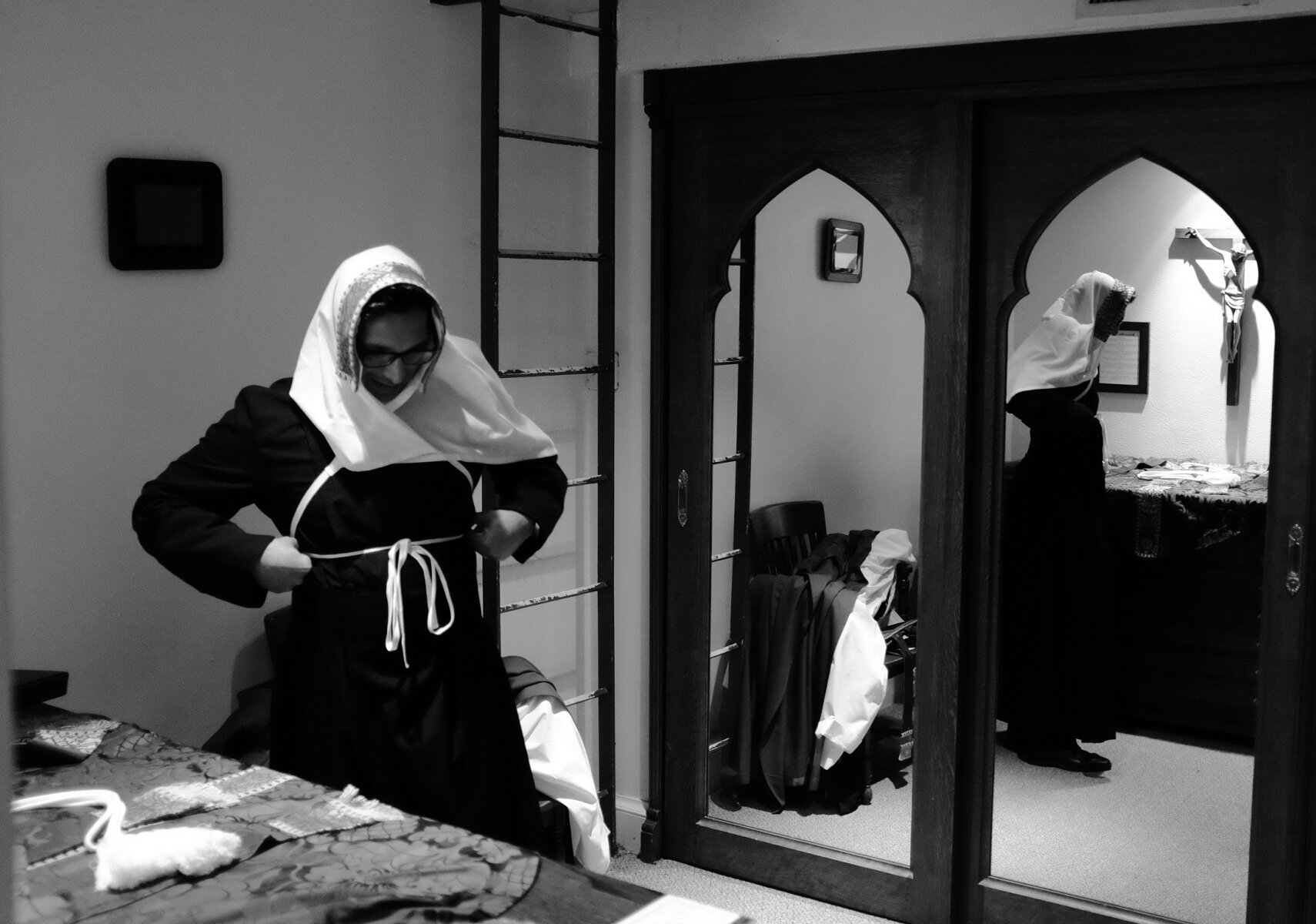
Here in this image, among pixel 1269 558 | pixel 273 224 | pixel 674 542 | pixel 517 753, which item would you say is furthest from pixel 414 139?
pixel 1269 558

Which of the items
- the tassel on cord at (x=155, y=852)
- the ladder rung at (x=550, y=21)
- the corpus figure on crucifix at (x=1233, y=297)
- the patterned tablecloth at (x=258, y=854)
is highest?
the ladder rung at (x=550, y=21)

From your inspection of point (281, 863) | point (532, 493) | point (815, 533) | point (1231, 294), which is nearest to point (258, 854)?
point (281, 863)

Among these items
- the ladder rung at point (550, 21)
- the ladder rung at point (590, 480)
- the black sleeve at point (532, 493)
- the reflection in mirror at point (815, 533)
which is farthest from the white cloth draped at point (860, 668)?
the ladder rung at point (550, 21)

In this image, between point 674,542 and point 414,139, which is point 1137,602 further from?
point 414,139

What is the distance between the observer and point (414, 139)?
334 centimetres

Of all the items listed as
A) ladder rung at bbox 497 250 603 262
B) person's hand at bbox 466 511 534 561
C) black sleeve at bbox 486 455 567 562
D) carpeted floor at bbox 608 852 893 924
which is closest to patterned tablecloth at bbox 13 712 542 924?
person's hand at bbox 466 511 534 561

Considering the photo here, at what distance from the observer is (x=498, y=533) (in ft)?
7.77

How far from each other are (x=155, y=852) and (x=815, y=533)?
229 cm

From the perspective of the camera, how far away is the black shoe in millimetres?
3242

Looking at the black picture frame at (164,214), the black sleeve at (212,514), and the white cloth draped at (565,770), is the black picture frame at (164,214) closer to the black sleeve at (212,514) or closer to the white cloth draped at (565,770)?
the black sleeve at (212,514)

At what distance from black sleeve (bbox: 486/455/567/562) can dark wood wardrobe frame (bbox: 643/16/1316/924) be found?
116 cm

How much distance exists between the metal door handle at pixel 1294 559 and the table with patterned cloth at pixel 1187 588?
0.08 meters

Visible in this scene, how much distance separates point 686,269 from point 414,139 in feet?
2.61

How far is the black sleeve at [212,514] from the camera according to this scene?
2152 millimetres
